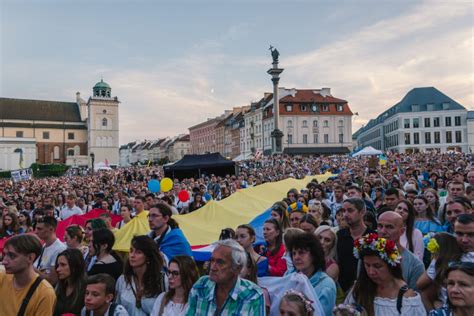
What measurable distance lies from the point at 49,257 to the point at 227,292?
133 inches

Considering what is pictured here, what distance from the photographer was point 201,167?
92.1 feet

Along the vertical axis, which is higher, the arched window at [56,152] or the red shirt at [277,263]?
the arched window at [56,152]

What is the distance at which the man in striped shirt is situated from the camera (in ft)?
10.3

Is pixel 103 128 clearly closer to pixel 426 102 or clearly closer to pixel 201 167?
pixel 426 102

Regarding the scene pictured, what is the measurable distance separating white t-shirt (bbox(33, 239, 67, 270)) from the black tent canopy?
72.1ft

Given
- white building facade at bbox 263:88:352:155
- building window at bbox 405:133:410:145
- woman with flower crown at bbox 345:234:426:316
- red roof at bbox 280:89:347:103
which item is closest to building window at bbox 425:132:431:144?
building window at bbox 405:133:410:145

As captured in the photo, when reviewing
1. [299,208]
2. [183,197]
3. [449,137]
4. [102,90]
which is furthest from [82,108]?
[299,208]

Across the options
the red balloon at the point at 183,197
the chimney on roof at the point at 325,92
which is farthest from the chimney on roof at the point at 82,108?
the red balloon at the point at 183,197

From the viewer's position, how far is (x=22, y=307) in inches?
140

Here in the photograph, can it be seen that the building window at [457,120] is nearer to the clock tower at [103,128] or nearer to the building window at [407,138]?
the building window at [407,138]

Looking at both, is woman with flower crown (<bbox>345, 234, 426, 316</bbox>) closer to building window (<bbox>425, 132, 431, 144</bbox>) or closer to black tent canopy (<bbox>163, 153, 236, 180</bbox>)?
black tent canopy (<bbox>163, 153, 236, 180</bbox>)

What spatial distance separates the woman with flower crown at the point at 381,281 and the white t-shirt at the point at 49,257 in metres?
3.89

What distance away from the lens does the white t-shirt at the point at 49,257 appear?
5462 mm

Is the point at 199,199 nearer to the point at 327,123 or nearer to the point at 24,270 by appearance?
the point at 24,270
